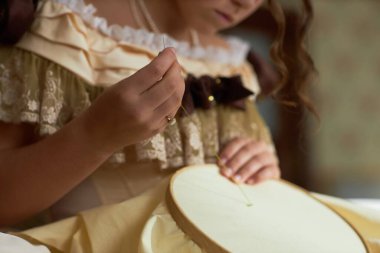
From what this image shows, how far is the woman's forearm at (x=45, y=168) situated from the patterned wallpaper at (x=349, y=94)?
1.65 m

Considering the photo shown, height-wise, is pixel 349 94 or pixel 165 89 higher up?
pixel 165 89

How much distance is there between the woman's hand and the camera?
25.5 inches

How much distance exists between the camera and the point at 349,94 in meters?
2.14

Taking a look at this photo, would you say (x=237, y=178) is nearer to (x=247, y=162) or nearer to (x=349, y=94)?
(x=247, y=162)

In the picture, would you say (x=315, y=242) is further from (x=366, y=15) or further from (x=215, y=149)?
(x=366, y=15)

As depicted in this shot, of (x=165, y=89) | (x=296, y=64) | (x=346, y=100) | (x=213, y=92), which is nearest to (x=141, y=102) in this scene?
(x=165, y=89)

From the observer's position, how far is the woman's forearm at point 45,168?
0.55 m

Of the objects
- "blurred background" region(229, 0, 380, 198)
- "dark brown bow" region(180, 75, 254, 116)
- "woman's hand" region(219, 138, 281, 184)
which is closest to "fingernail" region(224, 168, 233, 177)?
"woman's hand" region(219, 138, 281, 184)

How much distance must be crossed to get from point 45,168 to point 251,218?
9.0 inches

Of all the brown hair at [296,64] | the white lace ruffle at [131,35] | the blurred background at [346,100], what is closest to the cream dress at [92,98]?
the white lace ruffle at [131,35]

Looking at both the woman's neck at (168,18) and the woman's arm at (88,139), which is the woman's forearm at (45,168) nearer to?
the woman's arm at (88,139)

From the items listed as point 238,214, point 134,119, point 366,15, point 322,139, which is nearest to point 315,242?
point 238,214

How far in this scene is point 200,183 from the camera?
0.56m

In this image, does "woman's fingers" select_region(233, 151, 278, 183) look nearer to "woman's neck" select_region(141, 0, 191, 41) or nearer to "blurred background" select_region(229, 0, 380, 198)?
"woman's neck" select_region(141, 0, 191, 41)
